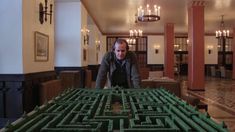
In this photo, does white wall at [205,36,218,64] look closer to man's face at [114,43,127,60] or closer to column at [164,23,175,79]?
column at [164,23,175,79]

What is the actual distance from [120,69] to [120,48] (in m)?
0.34

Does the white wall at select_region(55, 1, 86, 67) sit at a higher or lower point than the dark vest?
higher

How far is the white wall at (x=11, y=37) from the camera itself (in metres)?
5.50

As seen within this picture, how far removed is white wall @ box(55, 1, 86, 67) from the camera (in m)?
10.6

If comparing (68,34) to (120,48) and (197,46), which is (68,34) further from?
(120,48)

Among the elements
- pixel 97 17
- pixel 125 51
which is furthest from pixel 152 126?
pixel 97 17

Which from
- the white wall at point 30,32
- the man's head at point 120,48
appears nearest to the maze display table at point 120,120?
the man's head at point 120,48

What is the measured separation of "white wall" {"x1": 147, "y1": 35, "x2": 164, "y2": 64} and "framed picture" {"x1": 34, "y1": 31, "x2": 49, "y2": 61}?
1793 cm

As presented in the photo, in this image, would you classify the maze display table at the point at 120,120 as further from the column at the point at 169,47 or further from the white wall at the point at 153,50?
the white wall at the point at 153,50

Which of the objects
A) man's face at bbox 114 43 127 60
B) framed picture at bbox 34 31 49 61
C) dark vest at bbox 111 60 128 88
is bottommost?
dark vest at bbox 111 60 128 88

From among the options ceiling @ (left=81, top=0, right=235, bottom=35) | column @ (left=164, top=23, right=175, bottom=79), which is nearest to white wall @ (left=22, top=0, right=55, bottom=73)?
ceiling @ (left=81, top=0, right=235, bottom=35)

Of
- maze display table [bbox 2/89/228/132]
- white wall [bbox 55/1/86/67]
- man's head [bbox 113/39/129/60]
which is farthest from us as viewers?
white wall [bbox 55/1/86/67]

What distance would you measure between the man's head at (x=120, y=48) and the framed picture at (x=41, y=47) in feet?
10.3

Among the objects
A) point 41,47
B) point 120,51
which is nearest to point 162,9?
point 41,47
